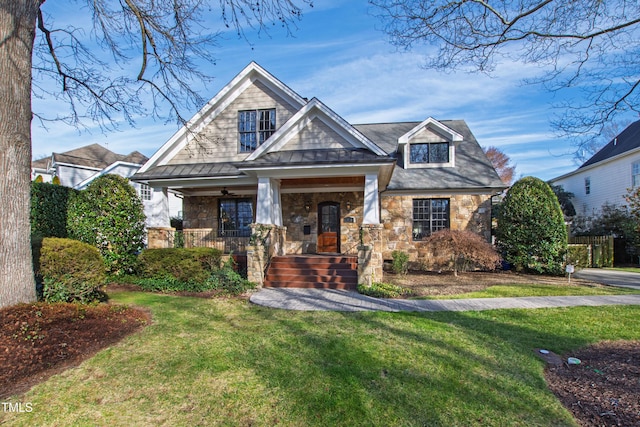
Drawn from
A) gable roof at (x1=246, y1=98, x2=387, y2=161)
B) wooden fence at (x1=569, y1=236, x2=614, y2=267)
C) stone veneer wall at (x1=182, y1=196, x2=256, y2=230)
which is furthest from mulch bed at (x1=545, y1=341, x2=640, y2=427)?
stone veneer wall at (x1=182, y1=196, x2=256, y2=230)

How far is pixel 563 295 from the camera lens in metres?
8.05

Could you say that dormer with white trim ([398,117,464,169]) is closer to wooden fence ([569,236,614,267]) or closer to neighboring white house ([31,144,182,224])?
wooden fence ([569,236,614,267])

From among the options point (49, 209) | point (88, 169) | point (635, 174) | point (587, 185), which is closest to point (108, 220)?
point (49, 209)

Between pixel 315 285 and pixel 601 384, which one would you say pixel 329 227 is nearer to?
pixel 315 285

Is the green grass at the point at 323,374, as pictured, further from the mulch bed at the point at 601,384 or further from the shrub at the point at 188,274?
the shrub at the point at 188,274

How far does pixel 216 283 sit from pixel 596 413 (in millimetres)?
7918

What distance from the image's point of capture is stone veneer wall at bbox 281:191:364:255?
42.6ft

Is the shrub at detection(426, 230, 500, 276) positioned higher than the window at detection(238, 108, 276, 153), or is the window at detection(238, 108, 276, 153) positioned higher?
the window at detection(238, 108, 276, 153)

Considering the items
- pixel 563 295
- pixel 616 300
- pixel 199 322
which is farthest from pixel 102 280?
pixel 616 300

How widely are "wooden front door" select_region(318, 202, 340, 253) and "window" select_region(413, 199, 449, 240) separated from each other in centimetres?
321

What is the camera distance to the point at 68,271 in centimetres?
583

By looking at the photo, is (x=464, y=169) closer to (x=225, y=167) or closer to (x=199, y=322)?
(x=225, y=167)

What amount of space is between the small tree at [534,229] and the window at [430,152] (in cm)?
320

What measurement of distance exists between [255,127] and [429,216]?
7.83 m
